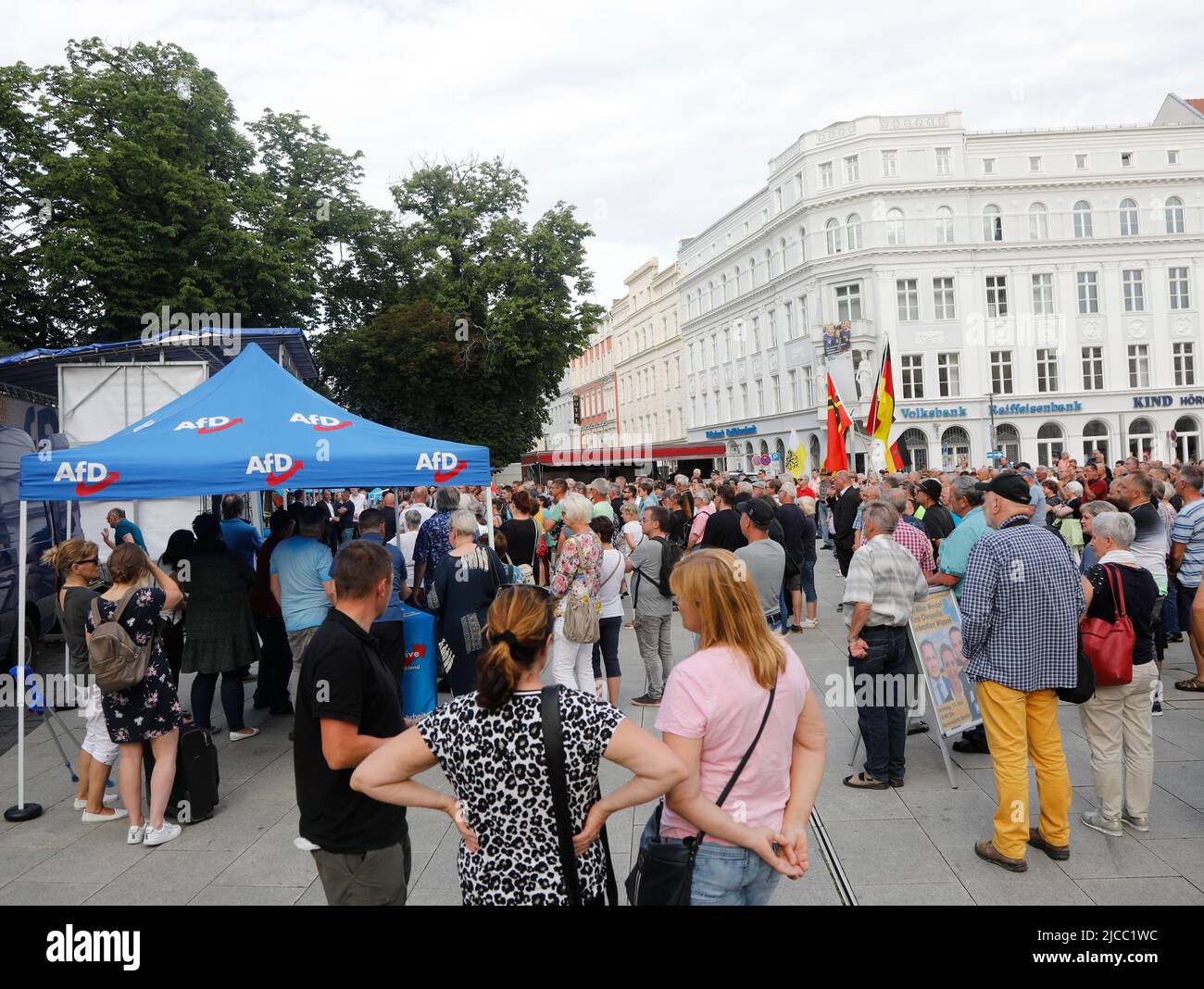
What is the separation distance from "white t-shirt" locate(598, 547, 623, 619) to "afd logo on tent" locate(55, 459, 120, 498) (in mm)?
3846

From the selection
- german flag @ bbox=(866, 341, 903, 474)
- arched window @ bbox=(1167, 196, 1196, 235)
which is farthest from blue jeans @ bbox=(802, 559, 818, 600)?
arched window @ bbox=(1167, 196, 1196, 235)

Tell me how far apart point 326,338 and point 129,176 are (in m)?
10.3

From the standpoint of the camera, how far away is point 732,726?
266cm

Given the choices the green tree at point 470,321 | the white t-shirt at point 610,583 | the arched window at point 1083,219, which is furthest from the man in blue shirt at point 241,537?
the arched window at point 1083,219

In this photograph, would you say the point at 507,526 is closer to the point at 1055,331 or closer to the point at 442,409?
the point at 442,409

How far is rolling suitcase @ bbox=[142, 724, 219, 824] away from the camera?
566 centimetres

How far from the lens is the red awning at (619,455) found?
42.3 m

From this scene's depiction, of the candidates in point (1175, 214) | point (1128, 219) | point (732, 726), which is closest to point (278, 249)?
point (732, 726)

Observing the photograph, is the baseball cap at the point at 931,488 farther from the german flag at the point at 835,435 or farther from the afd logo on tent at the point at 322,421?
the german flag at the point at 835,435

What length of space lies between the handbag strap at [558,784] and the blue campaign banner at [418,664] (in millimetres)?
5059

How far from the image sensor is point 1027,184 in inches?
1837

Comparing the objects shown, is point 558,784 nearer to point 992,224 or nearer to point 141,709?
point 141,709

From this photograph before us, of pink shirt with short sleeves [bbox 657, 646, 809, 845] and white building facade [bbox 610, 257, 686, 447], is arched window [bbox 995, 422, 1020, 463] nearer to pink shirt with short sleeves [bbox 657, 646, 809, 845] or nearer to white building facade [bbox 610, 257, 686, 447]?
white building facade [bbox 610, 257, 686, 447]

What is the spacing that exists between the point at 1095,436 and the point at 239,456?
49356 mm
